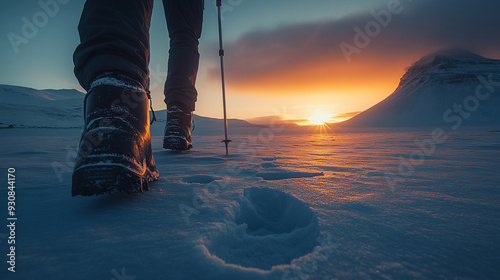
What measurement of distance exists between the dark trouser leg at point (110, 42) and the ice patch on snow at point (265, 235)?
0.82 metres

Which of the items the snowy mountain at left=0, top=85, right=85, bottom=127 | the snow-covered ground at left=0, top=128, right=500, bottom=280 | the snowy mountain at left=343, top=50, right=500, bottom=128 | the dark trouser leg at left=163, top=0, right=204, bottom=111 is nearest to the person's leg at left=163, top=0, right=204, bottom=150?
the dark trouser leg at left=163, top=0, right=204, bottom=111

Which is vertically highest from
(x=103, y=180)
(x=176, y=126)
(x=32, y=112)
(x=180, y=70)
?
(x=32, y=112)

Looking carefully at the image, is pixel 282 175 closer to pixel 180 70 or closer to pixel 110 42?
pixel 110 42

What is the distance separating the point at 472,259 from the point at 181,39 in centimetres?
243

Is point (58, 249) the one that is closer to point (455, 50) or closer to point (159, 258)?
point (159, 258)

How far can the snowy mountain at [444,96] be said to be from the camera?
4040 centimetres

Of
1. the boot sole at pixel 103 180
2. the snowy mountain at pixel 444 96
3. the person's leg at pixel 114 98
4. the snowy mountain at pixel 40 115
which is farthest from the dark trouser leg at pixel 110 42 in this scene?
the snowy mountain at pixel 444 96

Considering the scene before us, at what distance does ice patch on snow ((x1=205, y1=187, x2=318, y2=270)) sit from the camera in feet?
1.44

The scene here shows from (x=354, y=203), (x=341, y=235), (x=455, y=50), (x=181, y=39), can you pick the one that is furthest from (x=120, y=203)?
(x=455, y=50)

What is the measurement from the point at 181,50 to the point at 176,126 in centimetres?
79

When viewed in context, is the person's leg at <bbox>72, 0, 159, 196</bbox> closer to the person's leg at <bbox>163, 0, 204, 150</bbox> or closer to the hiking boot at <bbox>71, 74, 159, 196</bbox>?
the hiking boot at <bbox>71, 74, 159, 196</bbox>

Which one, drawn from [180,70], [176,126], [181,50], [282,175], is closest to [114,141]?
[282,175]

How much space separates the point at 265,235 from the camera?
0.57 meters

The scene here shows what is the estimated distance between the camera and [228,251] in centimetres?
46
